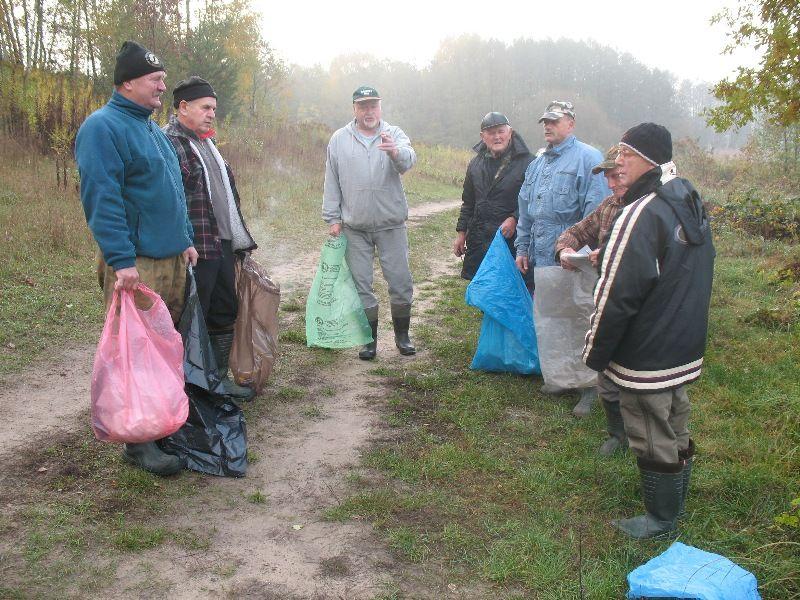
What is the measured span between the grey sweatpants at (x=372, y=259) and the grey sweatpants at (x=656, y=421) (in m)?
2.75

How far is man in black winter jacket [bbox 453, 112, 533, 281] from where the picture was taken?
16.8 feet

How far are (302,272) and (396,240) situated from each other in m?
3.09

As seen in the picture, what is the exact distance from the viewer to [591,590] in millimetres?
2557

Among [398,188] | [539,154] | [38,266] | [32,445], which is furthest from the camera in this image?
[38,266]

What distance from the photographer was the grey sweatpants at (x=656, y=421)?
9.20 ft

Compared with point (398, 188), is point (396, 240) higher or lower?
lower

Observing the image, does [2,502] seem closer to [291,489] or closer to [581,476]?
[291,489]

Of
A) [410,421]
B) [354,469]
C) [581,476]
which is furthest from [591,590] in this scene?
[410,421]

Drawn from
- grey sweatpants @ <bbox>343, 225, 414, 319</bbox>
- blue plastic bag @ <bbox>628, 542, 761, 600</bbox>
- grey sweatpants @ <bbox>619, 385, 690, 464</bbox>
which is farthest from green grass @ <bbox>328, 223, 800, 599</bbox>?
grey sweatpants @ <bbox>343, 225, 414, 319</bbox>

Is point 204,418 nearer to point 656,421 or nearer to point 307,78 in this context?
point 656,421

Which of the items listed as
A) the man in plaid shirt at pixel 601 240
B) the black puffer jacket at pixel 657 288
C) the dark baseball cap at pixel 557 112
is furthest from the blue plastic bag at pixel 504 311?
the black puffer jacket at pixel 657 288

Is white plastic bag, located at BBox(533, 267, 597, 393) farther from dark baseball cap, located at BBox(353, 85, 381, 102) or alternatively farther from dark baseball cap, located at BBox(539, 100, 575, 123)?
dark baseball cap, located at BBox(353, 85, 381, 102)

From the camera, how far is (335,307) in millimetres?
5371

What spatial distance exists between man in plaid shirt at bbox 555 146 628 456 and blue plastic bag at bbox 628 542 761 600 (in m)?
1.12
